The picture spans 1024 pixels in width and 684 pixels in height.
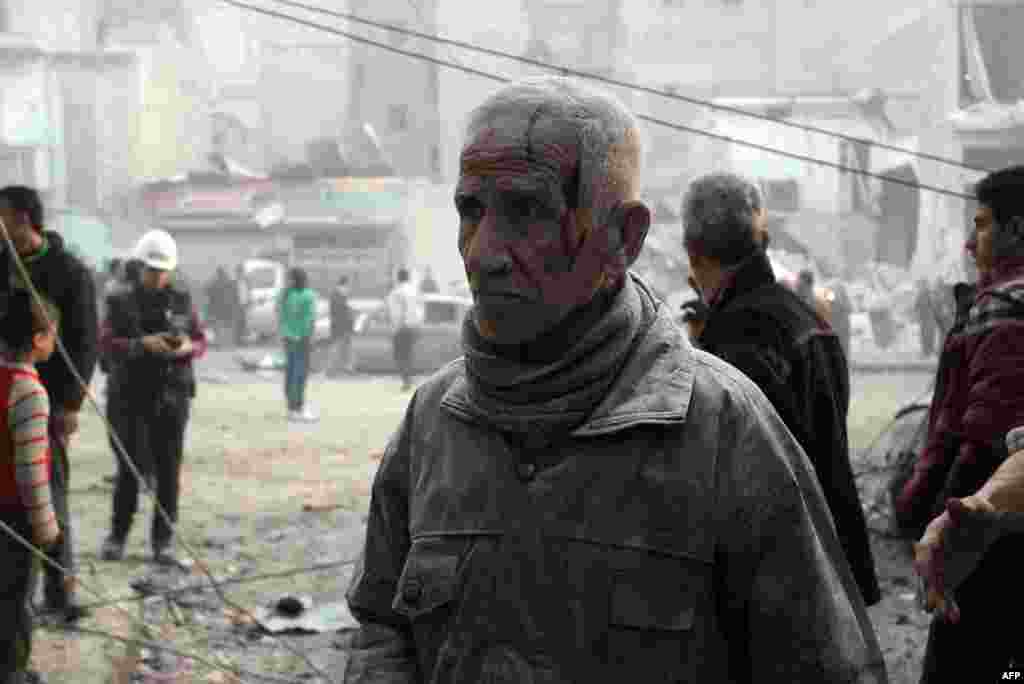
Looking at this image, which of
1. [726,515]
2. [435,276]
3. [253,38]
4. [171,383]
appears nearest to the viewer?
[726,515]

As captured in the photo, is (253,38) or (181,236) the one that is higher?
(253,38)

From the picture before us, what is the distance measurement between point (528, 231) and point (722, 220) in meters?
2.04

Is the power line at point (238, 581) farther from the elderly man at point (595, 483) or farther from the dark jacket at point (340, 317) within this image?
the dark jacket at point (340, 317)

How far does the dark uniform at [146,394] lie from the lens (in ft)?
24.6

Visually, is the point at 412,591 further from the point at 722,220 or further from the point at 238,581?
the point at 238,581

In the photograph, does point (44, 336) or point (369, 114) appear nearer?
point (44, 336)

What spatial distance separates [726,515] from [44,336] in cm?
433

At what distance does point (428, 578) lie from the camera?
1714 mm

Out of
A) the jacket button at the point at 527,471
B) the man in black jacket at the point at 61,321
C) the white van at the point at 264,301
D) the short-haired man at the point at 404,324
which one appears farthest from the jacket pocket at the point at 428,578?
the white van at the point at 264,301

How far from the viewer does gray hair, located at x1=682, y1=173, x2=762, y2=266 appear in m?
3.60

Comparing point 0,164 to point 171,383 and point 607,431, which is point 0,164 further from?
point 607,431

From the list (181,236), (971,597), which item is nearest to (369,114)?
(181,236)

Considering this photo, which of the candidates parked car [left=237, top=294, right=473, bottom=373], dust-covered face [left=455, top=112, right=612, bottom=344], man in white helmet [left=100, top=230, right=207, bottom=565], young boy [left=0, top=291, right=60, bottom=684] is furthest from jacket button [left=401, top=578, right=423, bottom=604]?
parked car [left=237, top=294, right=473, bottom=373]

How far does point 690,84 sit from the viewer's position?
1173 inches
